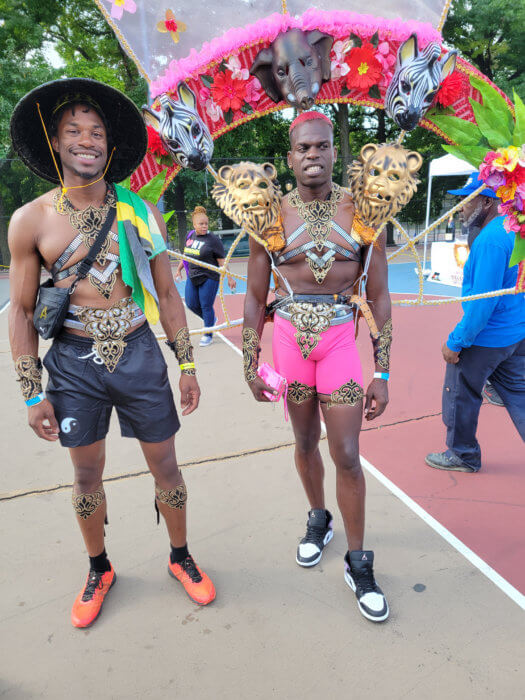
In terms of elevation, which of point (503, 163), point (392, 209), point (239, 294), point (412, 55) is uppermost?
point (412, 55)

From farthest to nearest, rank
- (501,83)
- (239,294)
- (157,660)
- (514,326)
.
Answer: (501,83), (239,294), (514,326), (157,660)

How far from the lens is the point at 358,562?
91.0 inches

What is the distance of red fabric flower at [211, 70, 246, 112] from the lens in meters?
2.65

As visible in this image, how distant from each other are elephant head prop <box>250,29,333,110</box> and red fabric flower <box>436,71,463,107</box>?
1.92 ft

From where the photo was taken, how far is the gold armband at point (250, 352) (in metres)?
2.37

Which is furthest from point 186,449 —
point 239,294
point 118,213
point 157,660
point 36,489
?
point 239,294

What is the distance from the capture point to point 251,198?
7.10 feet

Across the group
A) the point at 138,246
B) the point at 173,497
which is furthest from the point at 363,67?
the point at 173,497

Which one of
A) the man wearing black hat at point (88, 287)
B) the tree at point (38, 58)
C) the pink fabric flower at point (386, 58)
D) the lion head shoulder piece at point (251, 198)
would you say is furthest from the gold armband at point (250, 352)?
the tree at point (38, 58)

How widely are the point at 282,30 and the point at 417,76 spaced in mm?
707

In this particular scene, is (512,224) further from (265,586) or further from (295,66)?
(265,586)

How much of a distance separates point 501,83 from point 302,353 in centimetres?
2379

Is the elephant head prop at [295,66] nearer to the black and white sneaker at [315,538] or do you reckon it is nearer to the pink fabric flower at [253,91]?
the pink fabric flower at [253,91]

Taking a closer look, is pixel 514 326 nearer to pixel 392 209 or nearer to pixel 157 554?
pixel 392 209
